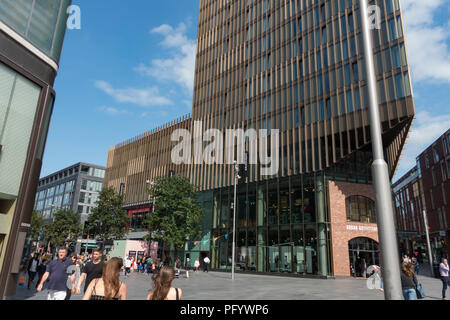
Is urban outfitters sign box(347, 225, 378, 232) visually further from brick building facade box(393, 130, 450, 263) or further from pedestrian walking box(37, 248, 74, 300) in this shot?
pedestrian walking box(37, 248, 74, 300)

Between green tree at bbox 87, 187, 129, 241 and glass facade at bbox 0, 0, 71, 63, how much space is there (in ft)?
109

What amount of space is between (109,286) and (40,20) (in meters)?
14.6

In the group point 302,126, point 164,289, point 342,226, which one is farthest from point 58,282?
point 302,126

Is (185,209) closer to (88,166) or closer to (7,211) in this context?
(7,211)

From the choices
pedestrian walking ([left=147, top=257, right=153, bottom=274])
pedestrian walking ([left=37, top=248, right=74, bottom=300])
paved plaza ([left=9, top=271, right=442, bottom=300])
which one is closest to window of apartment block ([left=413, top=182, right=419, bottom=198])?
paved plaza ([left=9, top=271, right=442, bottom=300])

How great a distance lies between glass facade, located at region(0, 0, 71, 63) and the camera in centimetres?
1363

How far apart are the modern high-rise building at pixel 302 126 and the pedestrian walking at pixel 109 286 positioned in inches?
1095

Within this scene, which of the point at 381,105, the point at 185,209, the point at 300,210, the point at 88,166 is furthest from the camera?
the point at 88,166

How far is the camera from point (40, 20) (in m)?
14.9

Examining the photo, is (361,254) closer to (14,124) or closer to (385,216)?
(385,216)

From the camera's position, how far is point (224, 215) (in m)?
40.9

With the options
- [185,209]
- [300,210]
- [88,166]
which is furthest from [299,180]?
[88,166]
